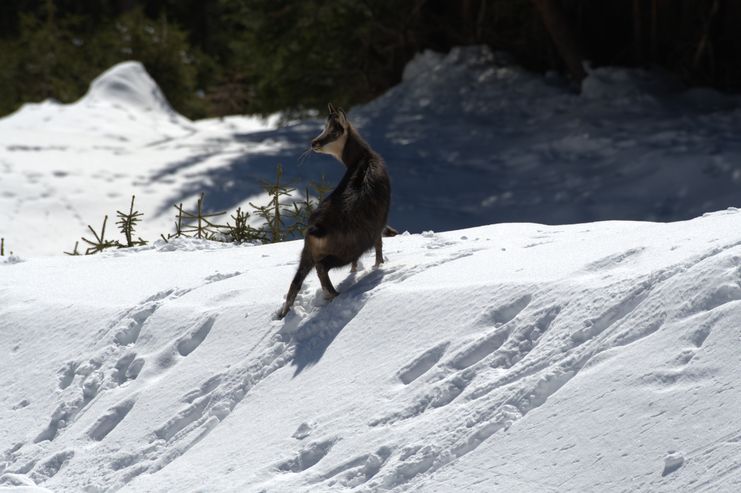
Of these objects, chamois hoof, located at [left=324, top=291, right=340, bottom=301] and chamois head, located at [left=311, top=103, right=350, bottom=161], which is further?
chamois head, located at [left=311, top=103, right=350, bottom=161]

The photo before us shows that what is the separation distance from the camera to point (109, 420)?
4598 mm

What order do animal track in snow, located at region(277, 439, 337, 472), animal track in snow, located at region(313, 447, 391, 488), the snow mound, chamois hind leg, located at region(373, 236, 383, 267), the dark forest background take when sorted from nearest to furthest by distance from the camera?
animal track in snow, located at region(313, 447, 391, 488), animal track in snow, located at region(277, 439, 337, 472), chamois hind leg, located at region(373, 236, 383, 267), the dark forest background, the snow mound

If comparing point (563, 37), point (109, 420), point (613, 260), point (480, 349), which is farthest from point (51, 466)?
point (563, 37)

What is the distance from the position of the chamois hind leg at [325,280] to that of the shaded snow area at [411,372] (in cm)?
6

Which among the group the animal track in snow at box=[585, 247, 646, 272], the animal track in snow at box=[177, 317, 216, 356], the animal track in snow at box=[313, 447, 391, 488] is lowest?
the animal track in snow at box=[313, 447, 391, 488]

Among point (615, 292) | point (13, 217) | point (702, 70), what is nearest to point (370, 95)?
point (702, 70)

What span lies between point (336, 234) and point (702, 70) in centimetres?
1056

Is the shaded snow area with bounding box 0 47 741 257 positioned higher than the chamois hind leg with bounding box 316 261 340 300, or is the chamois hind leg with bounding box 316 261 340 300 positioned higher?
the chamois hind leg with bounding box 316 261 340 300

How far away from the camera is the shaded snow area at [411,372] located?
11.2 feet

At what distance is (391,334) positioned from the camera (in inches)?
176

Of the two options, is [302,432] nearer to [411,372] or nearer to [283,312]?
[411,372]

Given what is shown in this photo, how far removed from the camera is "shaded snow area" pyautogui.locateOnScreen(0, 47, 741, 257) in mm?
11297

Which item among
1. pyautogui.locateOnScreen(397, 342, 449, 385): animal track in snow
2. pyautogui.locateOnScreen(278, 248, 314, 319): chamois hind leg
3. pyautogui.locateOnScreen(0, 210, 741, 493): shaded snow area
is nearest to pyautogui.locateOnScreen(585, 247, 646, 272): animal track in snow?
pyautogui.locateOnScreen(0, 210, 741, 493): shaded snow area

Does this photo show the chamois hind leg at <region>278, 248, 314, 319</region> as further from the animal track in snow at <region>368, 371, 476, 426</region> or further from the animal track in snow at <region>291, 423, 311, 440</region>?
the animal track in snow at <region>368, 371, 476, 426</region>
